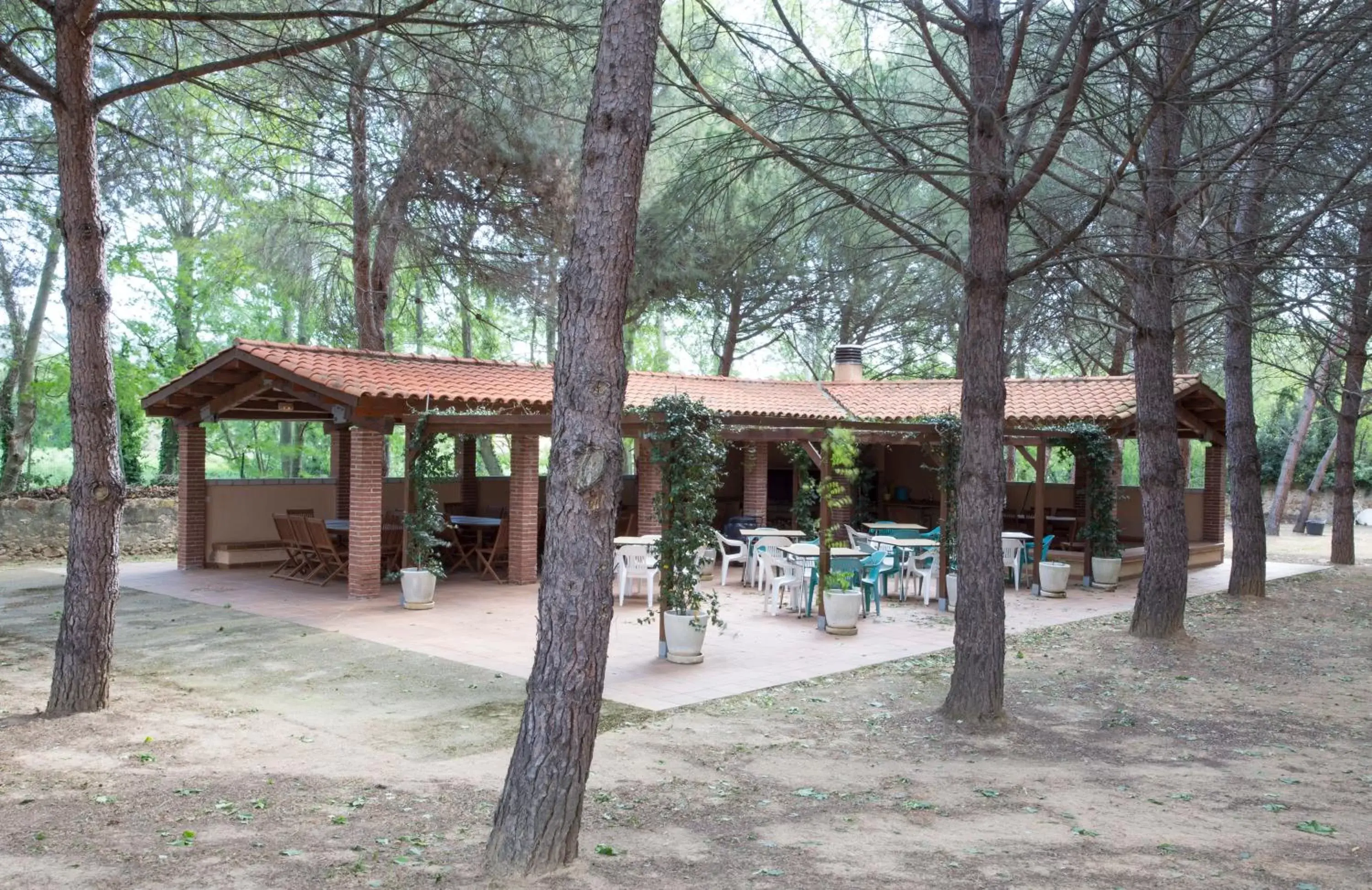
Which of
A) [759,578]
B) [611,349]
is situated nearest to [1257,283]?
[611,349]

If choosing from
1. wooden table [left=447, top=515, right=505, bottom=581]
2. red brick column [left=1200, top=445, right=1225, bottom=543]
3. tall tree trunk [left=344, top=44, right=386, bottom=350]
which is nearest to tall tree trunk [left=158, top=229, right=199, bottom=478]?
tall tree trunk [left=344, top=44, right=386, bottom=350]

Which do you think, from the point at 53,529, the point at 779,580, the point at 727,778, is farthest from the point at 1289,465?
the point at 53,529

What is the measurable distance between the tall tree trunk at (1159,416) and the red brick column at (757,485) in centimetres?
674

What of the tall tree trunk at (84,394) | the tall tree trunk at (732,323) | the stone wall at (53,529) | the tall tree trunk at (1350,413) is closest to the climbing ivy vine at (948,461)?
the tall tree trunk at (1350,413)

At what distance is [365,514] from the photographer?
37.0 feet

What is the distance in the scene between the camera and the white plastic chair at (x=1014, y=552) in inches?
510

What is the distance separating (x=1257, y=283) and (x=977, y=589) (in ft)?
8.12

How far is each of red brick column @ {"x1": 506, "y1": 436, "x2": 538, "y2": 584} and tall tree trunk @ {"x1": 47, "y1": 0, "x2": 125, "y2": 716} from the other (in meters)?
6.54

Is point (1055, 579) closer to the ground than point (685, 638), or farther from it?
farther from it

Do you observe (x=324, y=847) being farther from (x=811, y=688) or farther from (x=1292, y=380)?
(x=1292, y=380)

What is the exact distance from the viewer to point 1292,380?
31875 millimetres

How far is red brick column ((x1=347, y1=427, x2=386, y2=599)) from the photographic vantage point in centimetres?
1118

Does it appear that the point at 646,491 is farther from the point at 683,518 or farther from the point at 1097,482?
the point at 683,518

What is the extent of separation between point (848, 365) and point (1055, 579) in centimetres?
757
